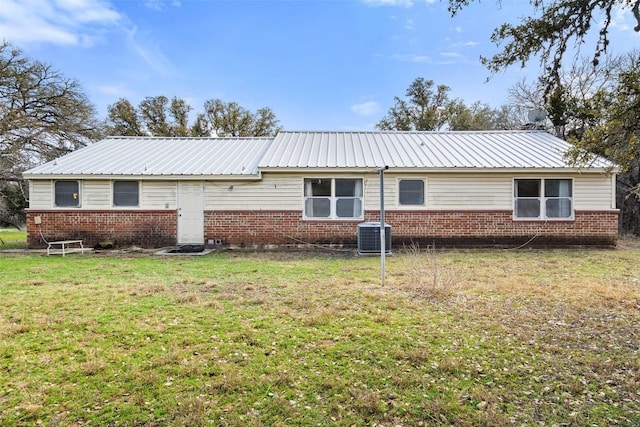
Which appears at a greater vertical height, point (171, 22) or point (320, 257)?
point (171, 22)

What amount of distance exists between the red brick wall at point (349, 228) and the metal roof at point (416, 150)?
1.67 meters

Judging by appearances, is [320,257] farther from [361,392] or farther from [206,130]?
[206,130]

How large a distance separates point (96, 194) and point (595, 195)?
662 inches

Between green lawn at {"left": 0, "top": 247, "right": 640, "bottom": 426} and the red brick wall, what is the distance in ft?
17.3

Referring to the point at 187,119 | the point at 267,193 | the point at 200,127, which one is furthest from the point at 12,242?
the point at 187,119

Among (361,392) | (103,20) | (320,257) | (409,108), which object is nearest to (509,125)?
(409,108)

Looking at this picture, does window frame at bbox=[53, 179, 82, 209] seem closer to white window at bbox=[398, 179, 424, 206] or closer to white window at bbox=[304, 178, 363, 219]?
white window at bbox=[304, 178, 363, 219]

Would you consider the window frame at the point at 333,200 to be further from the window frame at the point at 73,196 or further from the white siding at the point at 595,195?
the window frame at the point at 73,196

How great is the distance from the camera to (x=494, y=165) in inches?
484

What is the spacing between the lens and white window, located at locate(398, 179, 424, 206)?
497 inches

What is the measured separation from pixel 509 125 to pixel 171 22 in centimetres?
2421

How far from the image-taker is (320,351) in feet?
12.5

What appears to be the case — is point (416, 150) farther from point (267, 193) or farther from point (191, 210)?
point (191, 210)

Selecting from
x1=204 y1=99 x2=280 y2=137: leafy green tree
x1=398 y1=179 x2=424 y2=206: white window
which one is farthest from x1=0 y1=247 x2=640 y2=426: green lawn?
x1=204 y1=99 x2=280 y2=137: leafy green tree
